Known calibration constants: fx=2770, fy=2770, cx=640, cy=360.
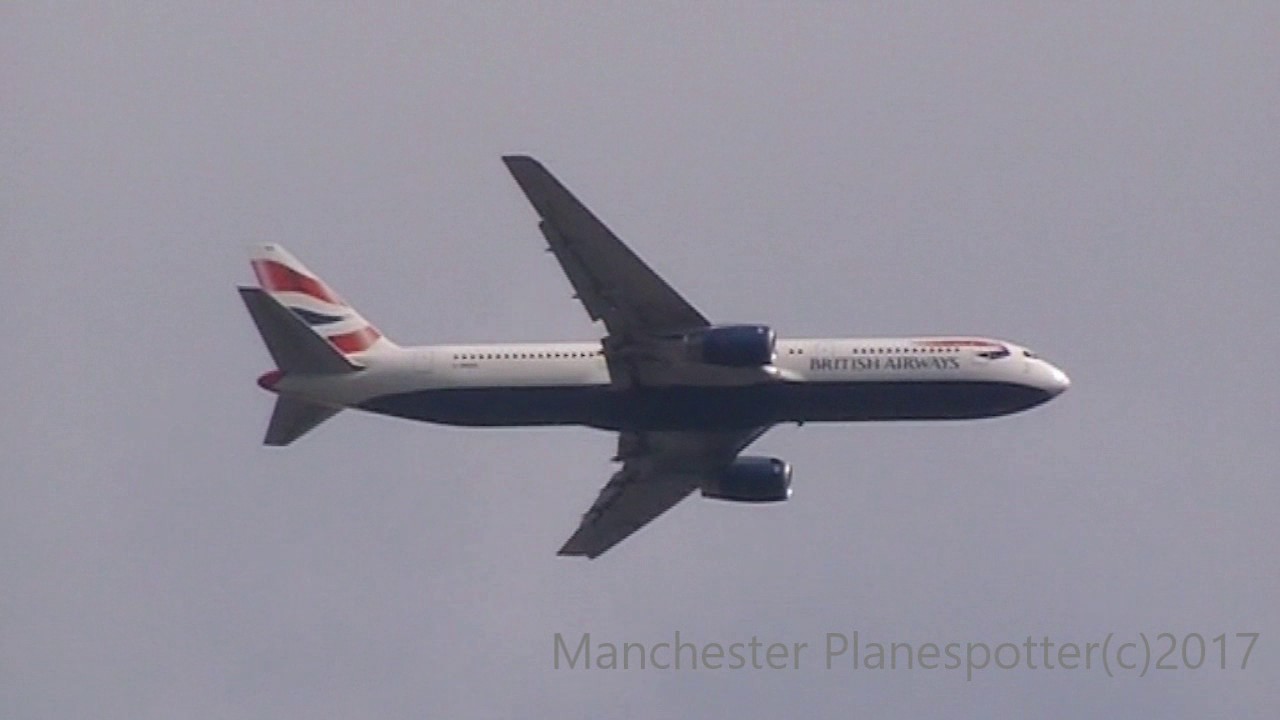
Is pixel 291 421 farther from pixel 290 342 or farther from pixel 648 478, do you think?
pixel 648 478

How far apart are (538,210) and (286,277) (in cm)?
1499

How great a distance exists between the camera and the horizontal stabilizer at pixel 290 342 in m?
86.1

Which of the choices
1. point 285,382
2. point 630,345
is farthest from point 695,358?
point 285,382

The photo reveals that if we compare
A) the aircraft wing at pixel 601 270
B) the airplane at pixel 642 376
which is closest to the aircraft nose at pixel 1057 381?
the airplane at pixel 642 376

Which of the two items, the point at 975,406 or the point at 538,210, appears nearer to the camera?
the point at 538,210

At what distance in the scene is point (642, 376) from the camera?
285 ft

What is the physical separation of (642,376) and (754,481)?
26.7 feet

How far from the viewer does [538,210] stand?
82188 millimetres

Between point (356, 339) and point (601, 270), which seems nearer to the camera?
point (601, 270)

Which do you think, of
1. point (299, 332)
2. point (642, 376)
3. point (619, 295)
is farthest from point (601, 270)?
point (299, 332)

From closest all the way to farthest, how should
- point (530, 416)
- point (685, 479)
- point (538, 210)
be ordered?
point (538, 210) → point (530, 416) → point (685, 479)

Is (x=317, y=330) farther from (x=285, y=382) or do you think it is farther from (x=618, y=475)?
(x=618, y=475)

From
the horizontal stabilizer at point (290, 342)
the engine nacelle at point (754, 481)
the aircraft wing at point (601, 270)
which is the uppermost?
the aircraft wing at point (601, 270)

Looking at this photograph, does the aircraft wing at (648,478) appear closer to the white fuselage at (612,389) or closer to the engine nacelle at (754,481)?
the engine nacelle at (754,481)
